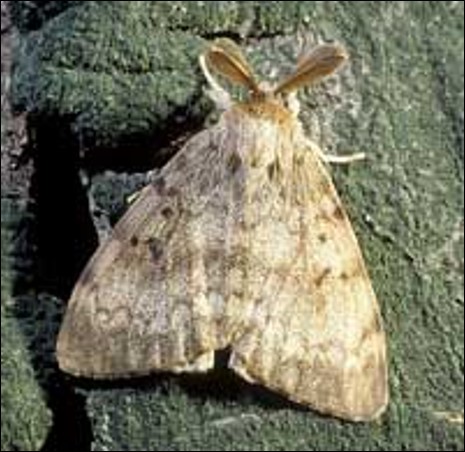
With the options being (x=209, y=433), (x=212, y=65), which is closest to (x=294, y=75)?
(x=212, y=65)

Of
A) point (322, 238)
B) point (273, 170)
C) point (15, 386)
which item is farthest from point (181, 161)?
point (15, 386)

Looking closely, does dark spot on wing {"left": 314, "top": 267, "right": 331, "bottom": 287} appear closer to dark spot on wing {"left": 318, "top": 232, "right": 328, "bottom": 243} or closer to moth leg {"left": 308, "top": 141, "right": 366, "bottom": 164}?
dark spot on wing {"left": 318, "top": 232, "right": 328, "bottom": 243}

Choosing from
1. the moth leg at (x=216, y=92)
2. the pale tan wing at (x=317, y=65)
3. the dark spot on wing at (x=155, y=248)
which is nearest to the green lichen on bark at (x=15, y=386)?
the dark spot on wing at (x=155, y=248)

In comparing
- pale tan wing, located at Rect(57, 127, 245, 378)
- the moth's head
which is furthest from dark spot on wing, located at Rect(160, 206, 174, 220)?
the moth's head

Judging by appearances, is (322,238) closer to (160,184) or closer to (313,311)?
(313,311)

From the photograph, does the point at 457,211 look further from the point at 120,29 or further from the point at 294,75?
the point at 120,29

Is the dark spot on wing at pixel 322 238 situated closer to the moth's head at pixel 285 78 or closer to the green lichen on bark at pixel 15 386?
the moth's head at pixel 285 78

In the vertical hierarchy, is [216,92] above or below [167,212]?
above
